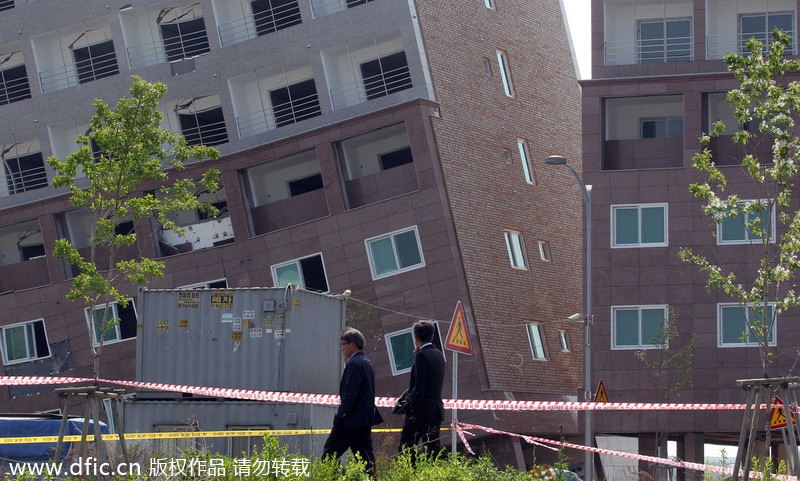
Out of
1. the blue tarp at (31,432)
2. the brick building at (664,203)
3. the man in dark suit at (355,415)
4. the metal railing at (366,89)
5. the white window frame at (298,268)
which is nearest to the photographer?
the man in dark suit at (355,415)

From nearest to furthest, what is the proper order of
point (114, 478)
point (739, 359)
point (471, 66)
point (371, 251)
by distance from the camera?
point (114, 478)
point (739, 359)
point (371, 251)
point (471, 66)

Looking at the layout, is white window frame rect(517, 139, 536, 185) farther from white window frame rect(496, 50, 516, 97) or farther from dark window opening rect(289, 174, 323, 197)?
dark window opening rect(289, 174, 323, 197)

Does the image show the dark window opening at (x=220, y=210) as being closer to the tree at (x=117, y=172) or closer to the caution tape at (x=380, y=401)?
the tree at (x=117, y=172)

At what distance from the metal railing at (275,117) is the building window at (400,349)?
24.7 ft

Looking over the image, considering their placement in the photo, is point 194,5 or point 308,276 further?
point 194,5

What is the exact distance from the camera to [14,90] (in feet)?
139

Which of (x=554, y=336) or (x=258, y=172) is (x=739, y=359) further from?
(x=258, y=172)

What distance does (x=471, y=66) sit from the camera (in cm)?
3775

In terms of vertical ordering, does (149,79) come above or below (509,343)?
above

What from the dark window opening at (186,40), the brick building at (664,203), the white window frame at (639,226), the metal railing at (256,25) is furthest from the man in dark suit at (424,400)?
the dark window opening at (186,40)

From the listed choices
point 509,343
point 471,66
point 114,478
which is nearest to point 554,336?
point 509,343

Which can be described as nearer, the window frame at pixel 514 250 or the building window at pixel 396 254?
the building window at pixel 396 254

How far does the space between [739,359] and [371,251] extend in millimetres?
10232

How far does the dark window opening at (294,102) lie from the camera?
37.8 metres
